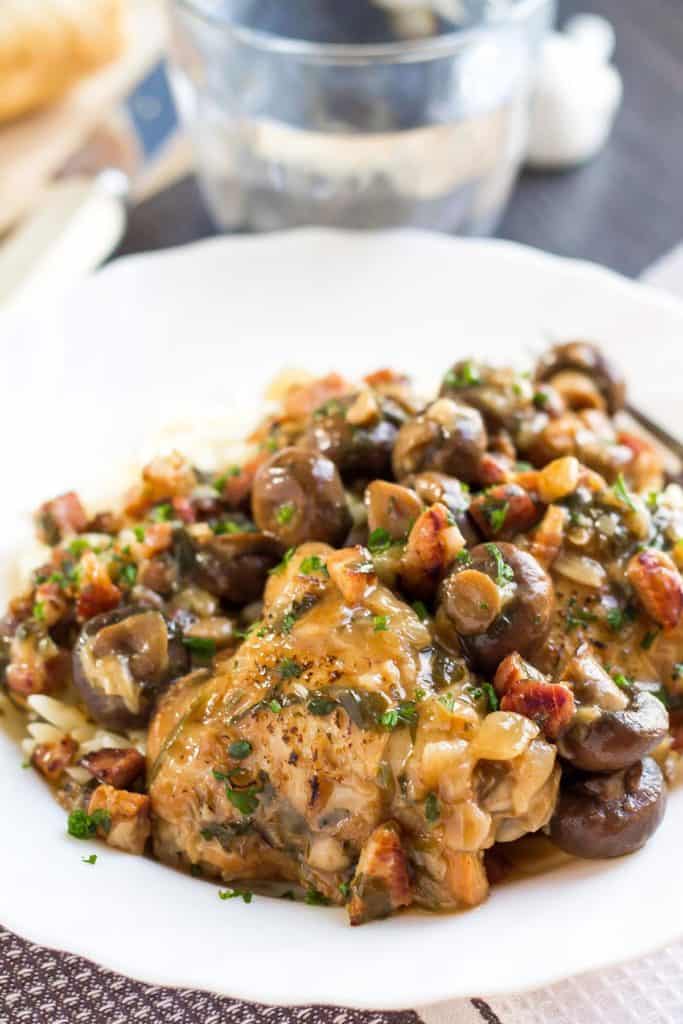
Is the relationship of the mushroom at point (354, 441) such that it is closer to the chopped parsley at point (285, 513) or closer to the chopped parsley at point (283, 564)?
the chopped parsley at point (285, 513)

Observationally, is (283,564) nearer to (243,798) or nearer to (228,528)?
(228,528)

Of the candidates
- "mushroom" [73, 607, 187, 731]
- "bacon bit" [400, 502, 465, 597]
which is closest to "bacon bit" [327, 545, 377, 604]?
"bacon bit" [400, 502, 465, 597]

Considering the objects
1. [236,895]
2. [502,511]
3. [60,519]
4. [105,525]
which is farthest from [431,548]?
[60,519]

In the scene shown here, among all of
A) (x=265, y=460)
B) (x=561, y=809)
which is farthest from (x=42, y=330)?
(x=561, y=809)

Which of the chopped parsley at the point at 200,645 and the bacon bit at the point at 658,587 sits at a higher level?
the chopped parsley at the point at 200,645

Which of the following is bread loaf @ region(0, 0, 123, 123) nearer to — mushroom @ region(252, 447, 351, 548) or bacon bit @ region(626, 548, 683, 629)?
mushroom @ region(252, 447, 351, 548)

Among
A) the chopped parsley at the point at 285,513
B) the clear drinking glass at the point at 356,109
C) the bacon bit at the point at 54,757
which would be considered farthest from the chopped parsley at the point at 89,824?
the clear drinking glass at the point at 356,109
